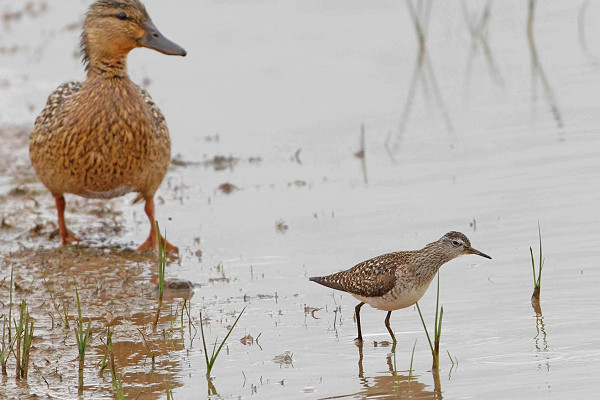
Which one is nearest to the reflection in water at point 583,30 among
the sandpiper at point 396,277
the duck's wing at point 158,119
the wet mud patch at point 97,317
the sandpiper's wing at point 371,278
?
the duck's wing at point 158,119

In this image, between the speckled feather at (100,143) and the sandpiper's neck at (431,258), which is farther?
the speckled feather at (100,143)

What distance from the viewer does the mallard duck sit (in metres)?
8.53

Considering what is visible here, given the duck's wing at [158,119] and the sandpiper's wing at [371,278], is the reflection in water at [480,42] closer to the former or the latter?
the duck's wing at [158,119]

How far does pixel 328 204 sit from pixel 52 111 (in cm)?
234

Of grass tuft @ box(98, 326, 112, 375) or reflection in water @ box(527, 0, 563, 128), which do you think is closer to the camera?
grass tuft @ box(98, 326, 112, 375)

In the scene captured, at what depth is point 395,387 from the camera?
604 cm

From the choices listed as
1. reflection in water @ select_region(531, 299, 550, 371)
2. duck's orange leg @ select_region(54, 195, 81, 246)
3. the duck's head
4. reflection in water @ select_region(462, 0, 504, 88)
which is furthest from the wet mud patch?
reflection in water @ select_region(462, 0, 504, 88)

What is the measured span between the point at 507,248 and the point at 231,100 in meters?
5.67

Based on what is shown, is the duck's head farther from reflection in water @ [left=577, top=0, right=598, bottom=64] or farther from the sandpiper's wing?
reflection in water @ [left=577, top=0, right=598, bottom=64]

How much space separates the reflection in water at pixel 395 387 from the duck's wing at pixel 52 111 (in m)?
3.60

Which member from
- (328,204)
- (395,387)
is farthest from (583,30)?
(395,387)

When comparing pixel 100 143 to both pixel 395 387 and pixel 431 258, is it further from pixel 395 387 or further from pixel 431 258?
pixel 395 387

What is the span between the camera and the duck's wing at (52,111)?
8742mm

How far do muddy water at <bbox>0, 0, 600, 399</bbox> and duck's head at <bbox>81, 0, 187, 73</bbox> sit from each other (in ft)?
4.77
